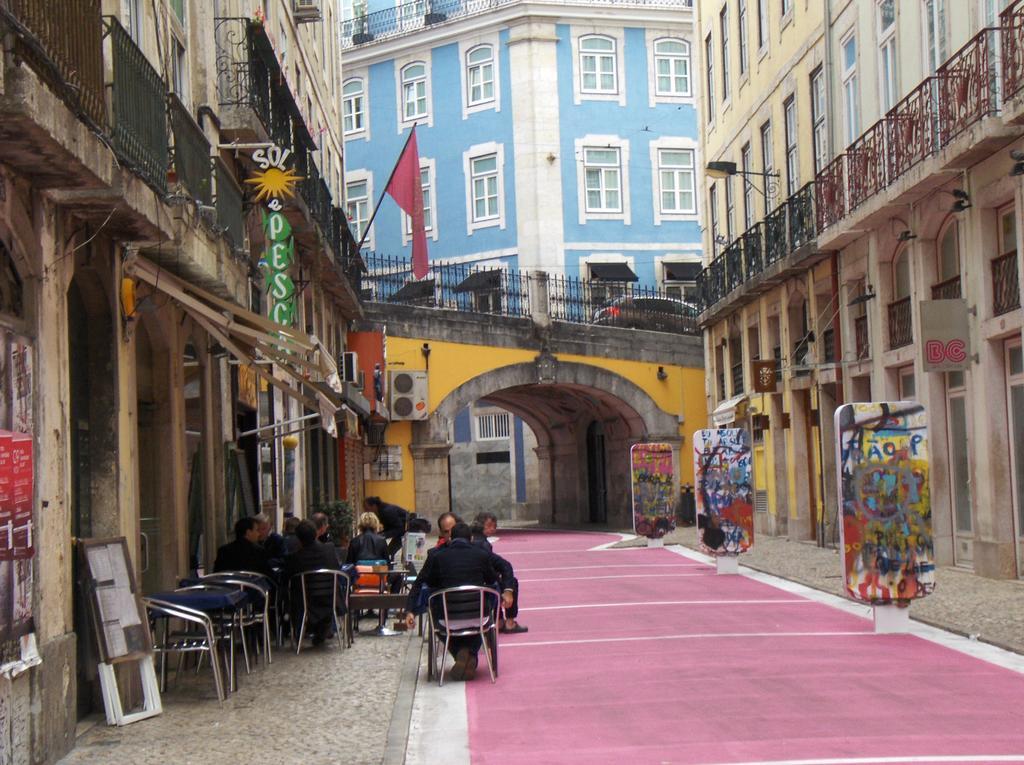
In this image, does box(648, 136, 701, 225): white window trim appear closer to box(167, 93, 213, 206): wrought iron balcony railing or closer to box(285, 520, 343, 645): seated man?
box(167, 93, 213, 206): wrought iron balcony railing

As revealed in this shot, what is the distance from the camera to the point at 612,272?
46000mm

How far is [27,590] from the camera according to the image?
8547 millimetres

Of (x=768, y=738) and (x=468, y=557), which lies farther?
(x=468, y=557)

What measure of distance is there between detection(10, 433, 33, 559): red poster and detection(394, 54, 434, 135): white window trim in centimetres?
4110

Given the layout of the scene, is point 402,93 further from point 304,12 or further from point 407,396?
point 304,12

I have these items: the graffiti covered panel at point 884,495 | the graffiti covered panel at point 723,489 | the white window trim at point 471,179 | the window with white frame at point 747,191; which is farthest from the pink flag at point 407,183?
the white window trim at point 471,179

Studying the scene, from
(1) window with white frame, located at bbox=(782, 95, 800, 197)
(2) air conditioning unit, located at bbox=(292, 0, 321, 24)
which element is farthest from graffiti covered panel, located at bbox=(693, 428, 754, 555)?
(2) air conditioning unit, located at bbox=(292, 0, 321, 24)

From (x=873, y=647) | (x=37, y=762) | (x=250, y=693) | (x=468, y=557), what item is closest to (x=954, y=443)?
(x=873, y=647)

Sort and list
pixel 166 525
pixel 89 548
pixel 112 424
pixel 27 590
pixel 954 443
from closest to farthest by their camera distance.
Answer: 1. pixel 27 590
2. pixel 89 548
3. pixel 112 424
4. pixel 166 525
5. pixel 954 443

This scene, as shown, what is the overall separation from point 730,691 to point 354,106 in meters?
42.2

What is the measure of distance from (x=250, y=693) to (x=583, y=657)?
279cm

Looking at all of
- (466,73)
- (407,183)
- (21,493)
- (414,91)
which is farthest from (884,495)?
(414,91)

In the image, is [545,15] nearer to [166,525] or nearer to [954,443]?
[954,443]

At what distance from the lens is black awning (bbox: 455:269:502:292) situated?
37844 mm
